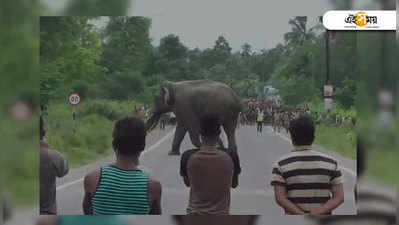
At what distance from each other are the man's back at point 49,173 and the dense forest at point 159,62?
A: 0.30 m

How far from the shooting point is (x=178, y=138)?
10.6 feet

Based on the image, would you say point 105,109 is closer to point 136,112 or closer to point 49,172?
point 136,112

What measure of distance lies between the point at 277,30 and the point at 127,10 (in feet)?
2.85

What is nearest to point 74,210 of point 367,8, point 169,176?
point 169,176

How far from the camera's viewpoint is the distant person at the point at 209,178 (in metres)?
2.83

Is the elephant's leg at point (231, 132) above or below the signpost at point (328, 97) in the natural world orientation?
below

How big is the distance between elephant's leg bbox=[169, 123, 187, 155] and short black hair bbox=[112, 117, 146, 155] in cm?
23

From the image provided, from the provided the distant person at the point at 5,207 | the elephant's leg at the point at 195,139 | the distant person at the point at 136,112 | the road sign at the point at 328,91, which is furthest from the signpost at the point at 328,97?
the distant person at the point at 5,207

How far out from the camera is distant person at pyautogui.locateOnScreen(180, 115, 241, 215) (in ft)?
9.27

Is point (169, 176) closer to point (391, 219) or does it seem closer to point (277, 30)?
point (277, 30)

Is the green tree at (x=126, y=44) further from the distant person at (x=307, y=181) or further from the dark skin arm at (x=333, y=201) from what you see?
the dark skin arm at (x=333, y=201)

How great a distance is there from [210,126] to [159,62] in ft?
1.61

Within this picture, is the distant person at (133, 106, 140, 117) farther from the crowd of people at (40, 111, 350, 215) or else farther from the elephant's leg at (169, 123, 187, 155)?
the elephant's leg at (169, 123, 187, 155)

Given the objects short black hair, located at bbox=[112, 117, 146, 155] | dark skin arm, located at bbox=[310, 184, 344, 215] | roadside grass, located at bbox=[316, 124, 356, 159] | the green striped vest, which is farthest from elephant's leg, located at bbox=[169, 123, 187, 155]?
dark skin arm, located at bbox=[310, 184, 344, 215]
